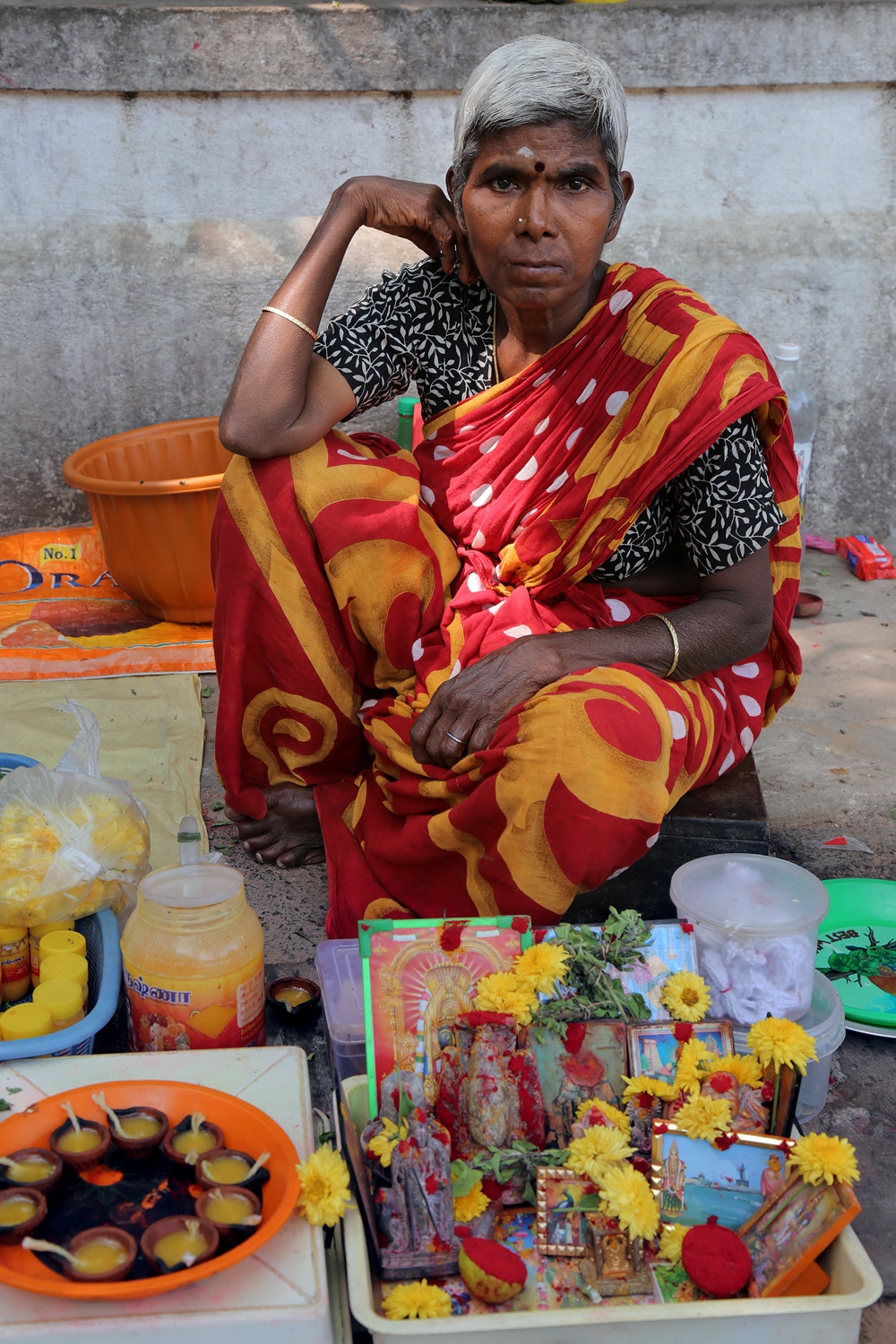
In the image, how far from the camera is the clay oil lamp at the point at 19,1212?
1.25 meters

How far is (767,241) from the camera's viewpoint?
413 centimetres

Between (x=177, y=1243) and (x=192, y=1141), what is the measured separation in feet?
0.50

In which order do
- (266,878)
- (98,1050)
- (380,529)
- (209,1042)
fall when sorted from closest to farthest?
(209,1042) → (98,1050) → (380,529) → (266,878)

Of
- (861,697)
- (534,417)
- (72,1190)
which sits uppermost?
(534,417)

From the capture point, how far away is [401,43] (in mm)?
3809

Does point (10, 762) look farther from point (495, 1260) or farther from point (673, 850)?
point (495, 1260)

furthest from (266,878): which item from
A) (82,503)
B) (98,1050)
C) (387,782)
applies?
(82,503)

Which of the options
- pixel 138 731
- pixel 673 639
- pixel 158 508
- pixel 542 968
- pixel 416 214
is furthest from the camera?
pixel 158 508

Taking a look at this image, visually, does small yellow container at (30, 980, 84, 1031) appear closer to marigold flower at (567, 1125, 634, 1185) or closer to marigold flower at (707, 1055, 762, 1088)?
marigold flower at (567, 1125, 634, 1185)

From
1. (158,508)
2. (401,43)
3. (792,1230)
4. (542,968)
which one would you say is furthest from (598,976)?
(401,43)

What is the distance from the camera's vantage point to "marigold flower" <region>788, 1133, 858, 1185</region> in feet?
4.43

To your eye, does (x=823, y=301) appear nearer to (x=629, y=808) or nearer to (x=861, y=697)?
(x=861, y=697)

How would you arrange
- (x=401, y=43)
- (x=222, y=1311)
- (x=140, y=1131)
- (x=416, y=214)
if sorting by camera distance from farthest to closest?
(x=401, y=43)
(x=416, y=214)
(x=140, y=1131)
(x=222, y=1311)

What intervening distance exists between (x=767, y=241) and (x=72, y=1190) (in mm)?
3842
